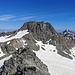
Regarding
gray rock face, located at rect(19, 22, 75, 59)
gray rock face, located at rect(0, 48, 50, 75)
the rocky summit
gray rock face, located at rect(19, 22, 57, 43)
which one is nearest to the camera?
gray rock face, located at rect(0, 48, 50, 75)

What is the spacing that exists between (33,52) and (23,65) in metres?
14.2

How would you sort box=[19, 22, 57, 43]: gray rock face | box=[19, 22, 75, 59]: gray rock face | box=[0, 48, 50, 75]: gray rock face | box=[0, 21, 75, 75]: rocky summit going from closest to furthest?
box=[0, 48, 50, 75]: gray rock face < box=[0, 21, 75, 75]: rocky summit < box=[19, 22, 75, 59]: gray rock face < box=[19, 22, 57, 43]: gray rock face

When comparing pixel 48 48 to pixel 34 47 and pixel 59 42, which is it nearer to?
pixel 34 47

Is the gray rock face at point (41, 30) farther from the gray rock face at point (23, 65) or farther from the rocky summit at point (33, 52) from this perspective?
the gray rock face at point (23, 65)

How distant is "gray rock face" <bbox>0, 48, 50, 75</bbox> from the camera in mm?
45503

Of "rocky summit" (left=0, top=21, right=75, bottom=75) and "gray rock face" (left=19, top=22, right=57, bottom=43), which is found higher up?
"gray rock face" (left=19, top=22, right=57, bottom=43)

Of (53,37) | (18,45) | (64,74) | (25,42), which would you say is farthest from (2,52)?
(53,37)

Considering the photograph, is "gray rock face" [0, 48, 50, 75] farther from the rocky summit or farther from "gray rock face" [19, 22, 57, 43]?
"gray rock face" [19, 22, 57, 43]

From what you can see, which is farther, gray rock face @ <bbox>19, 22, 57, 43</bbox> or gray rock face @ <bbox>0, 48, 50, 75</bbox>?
gray rock face @ <bbox>19, 22, 57, 43</bbox>

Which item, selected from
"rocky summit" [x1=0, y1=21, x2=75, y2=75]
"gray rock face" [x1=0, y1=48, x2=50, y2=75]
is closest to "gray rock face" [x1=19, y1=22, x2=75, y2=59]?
"rocky summit" [x1=0, y1=21, x2=75, y2=75]

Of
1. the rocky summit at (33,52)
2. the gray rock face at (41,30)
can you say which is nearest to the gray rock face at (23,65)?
the rocky summit at (33,52)

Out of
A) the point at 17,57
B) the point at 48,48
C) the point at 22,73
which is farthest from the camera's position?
the point at 48,48

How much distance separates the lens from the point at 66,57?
104688 millimetres

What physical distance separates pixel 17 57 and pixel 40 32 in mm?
74985
